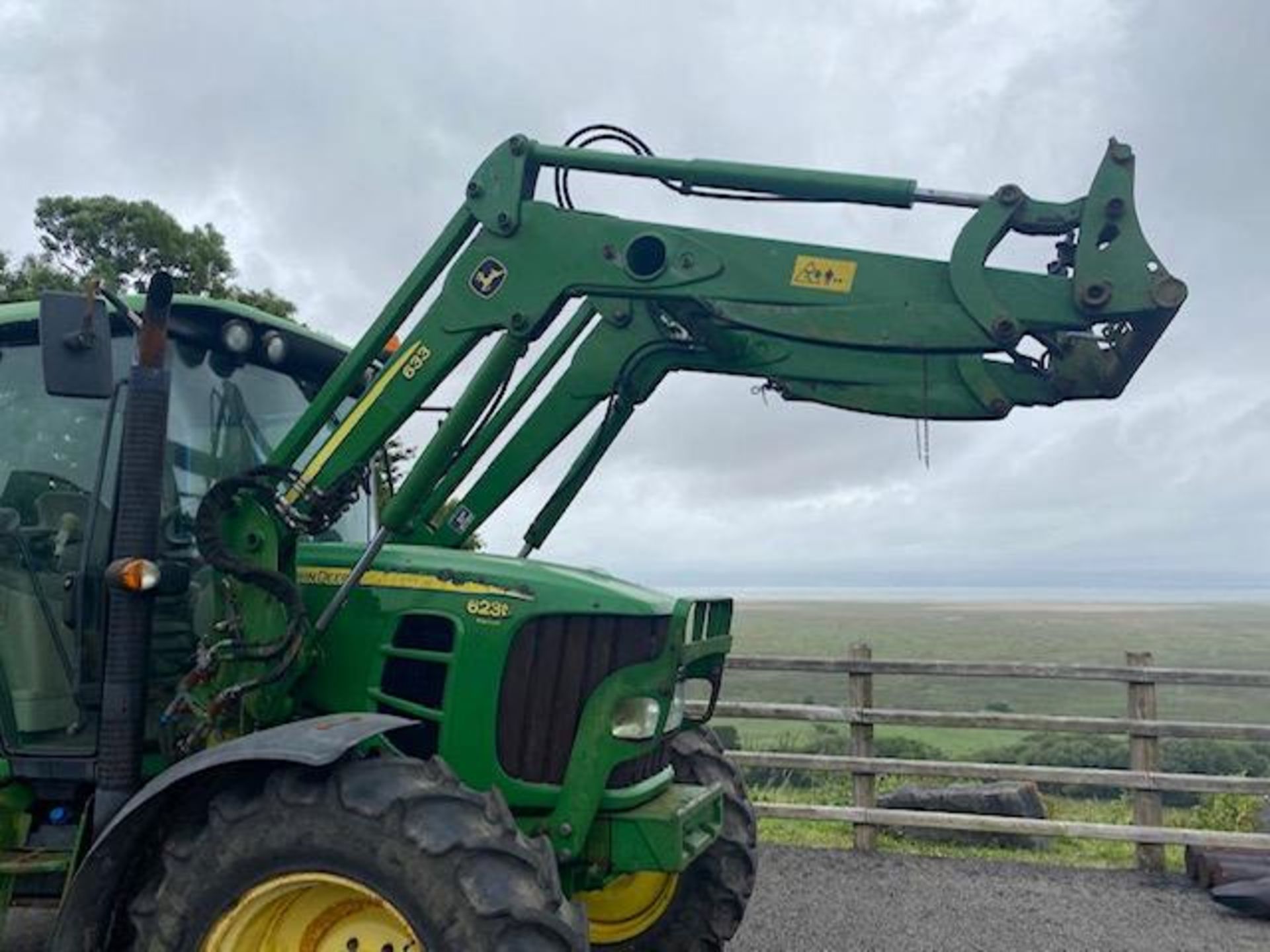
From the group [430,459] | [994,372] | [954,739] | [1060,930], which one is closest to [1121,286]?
[994,372]

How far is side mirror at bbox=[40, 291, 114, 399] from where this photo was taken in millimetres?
3473

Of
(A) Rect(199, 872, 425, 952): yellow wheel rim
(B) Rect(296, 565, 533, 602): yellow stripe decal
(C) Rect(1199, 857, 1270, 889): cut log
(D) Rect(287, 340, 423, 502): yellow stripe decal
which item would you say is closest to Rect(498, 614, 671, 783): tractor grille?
(B) Rect(296, 565, 533, 602): yellow stripe decal

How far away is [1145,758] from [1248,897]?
4.16ft

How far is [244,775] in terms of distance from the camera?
343cm

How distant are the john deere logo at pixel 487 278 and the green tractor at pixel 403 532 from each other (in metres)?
0.02

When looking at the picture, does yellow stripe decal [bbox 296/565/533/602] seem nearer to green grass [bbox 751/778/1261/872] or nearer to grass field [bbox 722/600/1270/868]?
grass field [bbox 722/600/1270/868]

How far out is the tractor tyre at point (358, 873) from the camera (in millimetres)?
3080

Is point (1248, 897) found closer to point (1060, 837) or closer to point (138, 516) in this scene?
point (1060, 837)

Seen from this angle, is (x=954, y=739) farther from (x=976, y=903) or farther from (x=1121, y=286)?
(x=1121, y=286)

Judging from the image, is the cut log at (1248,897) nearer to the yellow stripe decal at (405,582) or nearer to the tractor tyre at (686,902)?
the tractor tyre at (686,902)

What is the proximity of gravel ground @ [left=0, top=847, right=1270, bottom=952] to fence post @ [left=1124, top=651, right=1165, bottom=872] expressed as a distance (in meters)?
0.22

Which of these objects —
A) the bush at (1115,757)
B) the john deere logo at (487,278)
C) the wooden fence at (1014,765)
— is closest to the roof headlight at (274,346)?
the john deere logo at (487,278)

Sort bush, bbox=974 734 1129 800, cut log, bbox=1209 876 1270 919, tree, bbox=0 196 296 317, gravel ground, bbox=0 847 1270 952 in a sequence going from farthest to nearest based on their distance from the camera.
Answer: tree, bbox=0 196 296 317
bush, bbox=974 734 1129 800
cut log, bbox=1209 876 1270 919
gravel ground, bbox=0 847 1270 952

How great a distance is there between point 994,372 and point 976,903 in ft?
12.6
